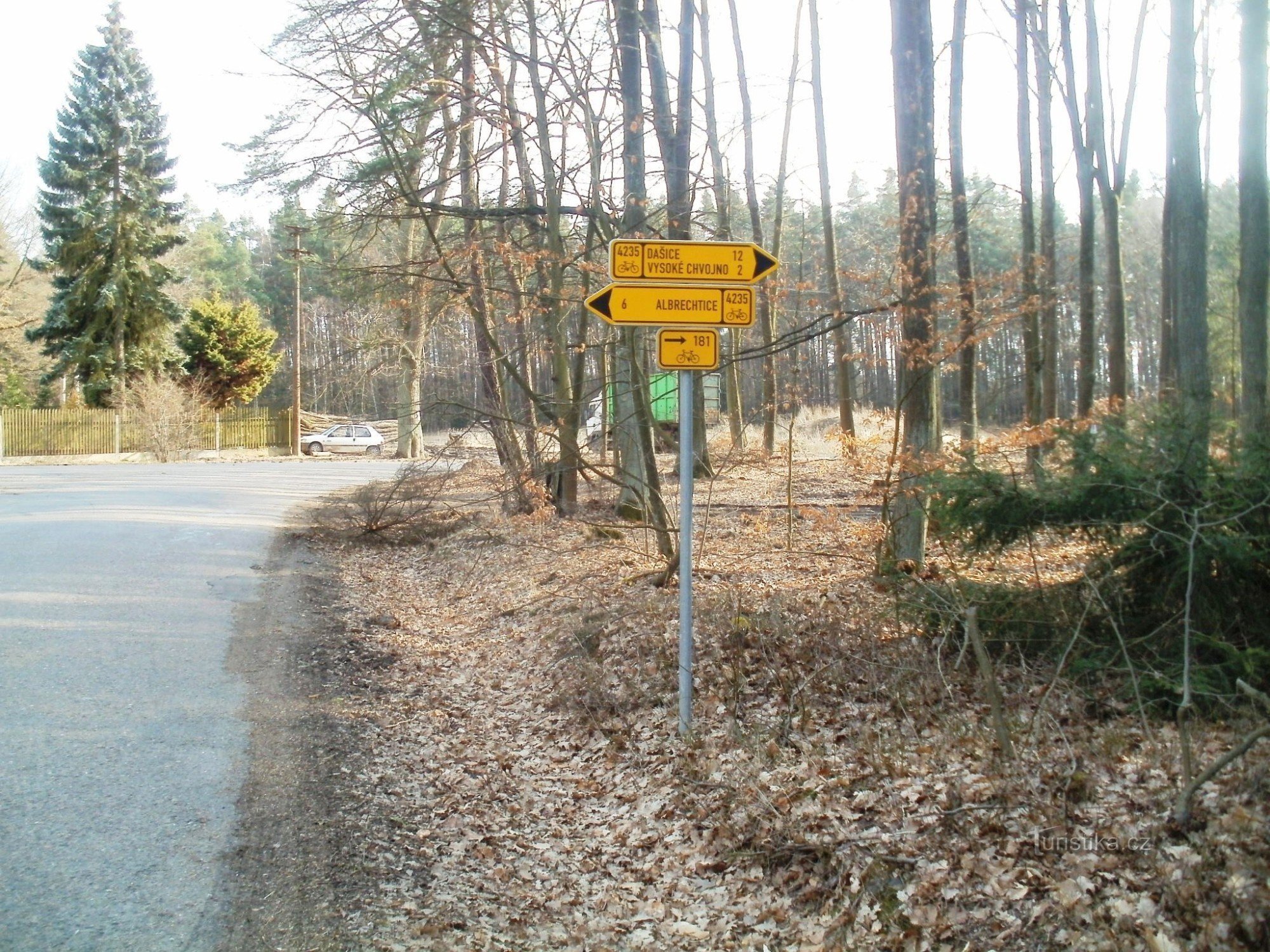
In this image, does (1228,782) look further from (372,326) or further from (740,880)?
(372,326)

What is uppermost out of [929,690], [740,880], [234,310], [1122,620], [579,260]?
[234,310]

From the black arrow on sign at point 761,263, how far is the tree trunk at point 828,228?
9156mm

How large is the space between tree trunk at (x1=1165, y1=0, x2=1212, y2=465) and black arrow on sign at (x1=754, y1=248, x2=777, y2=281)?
20.3 ft

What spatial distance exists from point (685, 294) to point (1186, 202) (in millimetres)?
7472

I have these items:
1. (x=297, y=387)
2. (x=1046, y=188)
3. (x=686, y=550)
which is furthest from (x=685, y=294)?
(x=297, y=387)

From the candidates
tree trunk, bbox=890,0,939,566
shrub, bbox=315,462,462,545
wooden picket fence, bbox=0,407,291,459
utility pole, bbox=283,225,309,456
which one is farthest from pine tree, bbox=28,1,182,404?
tree trunk, bbox=890,0,939,566

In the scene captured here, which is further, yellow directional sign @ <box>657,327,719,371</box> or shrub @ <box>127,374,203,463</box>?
shrub @ <box>127,374,203,463</box>

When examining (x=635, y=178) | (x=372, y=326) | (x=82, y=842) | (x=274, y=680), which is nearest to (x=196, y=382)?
(x=372, y=326)

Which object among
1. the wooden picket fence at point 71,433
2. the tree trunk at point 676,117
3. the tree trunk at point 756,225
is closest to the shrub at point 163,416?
the wooden picket fence at point 71,433

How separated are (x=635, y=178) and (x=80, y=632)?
7667 millimetres

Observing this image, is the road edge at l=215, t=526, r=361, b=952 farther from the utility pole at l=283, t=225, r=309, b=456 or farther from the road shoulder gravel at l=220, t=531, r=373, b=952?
the utility pole at l=283, t=225, r=309, b=456

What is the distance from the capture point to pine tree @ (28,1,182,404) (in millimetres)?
39469

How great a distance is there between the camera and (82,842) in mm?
4777

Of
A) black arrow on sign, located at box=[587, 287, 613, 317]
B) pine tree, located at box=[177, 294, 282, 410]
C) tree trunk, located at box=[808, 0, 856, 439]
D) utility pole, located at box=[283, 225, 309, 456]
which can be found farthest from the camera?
pine tree, located at box=[177, 294, 282, 410]
